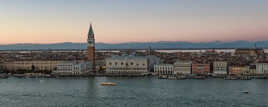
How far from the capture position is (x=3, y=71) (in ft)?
72.2

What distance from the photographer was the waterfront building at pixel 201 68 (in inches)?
778

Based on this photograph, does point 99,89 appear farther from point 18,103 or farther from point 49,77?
point 49,77

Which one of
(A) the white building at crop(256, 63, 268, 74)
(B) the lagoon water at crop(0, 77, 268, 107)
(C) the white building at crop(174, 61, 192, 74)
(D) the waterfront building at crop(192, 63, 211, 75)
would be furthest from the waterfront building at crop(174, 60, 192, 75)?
(B) the lagoon water at crop(0, 77, 268, 107)

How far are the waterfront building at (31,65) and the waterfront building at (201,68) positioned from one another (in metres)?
8.26

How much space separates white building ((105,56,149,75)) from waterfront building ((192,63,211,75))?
2.41 meters

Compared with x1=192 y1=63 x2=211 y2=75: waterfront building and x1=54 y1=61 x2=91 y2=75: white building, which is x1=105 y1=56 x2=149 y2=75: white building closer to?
x1=54 y1=61 x2=91 y2=75: white building

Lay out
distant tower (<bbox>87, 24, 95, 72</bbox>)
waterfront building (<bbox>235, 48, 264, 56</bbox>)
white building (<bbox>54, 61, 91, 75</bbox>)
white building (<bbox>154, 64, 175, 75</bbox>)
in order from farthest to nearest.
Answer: waterfront building (<bbox>235, 48, 264, 56</bbox>)
distant tower (<bbox>87, 24, 95, 72</bbox>)
white building (<bbox>54, 61, 91, 75</bbox>)
white building (<bbox>154, 64, 175, 75</bbox>)

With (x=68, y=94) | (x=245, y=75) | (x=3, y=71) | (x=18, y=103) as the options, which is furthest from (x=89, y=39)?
(x=18, y=103)

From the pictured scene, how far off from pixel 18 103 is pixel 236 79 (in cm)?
975

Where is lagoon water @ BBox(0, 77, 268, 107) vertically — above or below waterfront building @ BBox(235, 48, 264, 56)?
below

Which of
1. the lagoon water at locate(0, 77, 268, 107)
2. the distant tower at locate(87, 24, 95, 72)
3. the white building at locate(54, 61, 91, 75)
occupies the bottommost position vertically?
the lagoon water at locate(0, 77, 268, 107)

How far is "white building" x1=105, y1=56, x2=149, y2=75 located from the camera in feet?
66.8

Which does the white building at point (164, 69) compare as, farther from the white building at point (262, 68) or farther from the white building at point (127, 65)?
the white building at point (262, 68)

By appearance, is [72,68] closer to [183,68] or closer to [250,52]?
[183,68]
